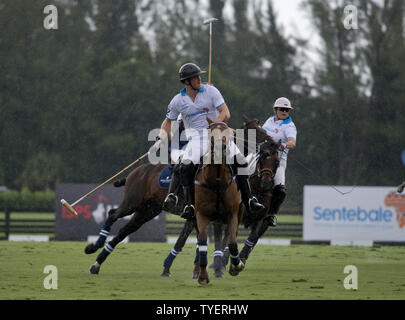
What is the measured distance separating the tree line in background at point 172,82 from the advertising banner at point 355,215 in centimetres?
1642

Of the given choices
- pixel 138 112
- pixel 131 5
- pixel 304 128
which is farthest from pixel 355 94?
pixel 131 5

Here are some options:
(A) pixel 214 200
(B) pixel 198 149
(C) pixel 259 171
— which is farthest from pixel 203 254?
(C) pixel 259 171

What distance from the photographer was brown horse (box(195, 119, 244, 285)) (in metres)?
9.31

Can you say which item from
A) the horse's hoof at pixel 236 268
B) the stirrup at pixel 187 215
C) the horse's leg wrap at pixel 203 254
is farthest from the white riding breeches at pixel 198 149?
the horse's hoof at pixel 236 268

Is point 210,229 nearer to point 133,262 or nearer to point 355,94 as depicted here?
point 133,262

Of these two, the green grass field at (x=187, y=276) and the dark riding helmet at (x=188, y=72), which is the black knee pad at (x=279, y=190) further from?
the dark riding helmet at (x=188, y=72)

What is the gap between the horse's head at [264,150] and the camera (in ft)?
36.1

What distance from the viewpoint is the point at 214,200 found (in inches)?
370

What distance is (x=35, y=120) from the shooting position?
4356cm

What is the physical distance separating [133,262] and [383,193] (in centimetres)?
857

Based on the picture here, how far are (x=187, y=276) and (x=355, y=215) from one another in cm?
946

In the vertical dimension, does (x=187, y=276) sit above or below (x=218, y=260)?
below

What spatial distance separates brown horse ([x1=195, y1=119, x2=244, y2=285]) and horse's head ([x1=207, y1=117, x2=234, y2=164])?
1 cm

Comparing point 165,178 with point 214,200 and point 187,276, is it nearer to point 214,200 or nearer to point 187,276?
point 187,276
